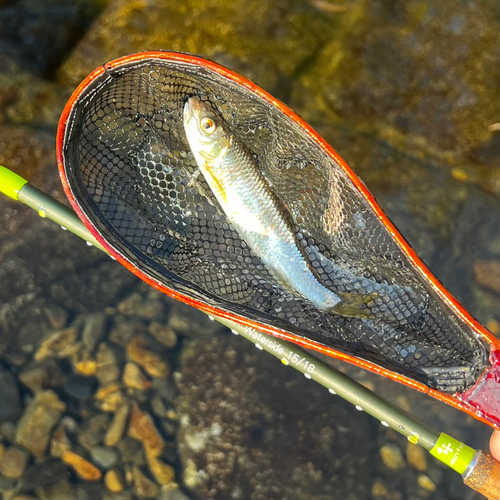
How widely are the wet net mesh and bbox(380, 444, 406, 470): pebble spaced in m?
1.60

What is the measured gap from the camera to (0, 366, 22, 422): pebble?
3.20 metres

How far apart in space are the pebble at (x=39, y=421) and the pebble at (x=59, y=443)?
5 cm

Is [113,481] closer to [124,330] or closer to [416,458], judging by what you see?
[124,330]

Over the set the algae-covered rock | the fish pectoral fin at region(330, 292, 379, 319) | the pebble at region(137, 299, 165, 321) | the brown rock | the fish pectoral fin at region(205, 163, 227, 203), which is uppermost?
the algae-covered rock

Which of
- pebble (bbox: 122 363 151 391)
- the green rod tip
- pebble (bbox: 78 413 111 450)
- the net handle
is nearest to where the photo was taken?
the net handle

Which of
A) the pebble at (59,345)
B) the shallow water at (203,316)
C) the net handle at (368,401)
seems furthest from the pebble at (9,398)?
the net handle at (368,401)

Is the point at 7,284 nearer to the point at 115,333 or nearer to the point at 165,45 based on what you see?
the point at 115,333

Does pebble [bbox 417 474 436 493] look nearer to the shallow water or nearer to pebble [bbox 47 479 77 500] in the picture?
the shallow water

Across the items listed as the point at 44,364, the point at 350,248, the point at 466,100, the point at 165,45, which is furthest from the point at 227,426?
the point at 466,100

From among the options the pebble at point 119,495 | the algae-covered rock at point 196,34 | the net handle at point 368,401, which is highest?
the algae-covered rock at point 196,34

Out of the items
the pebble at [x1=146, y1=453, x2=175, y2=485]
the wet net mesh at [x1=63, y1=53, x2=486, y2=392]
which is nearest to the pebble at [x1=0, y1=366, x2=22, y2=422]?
the pebble at [x1=146, y1=453, x2=175, y2=485]

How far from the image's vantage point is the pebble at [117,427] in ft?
10.8

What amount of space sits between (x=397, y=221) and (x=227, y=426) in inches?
92.3

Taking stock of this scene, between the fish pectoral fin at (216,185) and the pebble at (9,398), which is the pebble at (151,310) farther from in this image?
the fish pectoral fin at (216,185)
